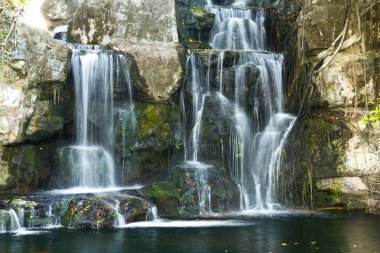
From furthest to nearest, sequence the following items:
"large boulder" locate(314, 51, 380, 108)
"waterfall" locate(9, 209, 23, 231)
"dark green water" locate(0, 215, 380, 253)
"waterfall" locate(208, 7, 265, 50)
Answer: "waterfall" locate(208, 7, 265, 50) → "large boulder" locate(314, 51, 380, 108) → "waterfall" locate(9, 209, 23, 231) → "dark green water" locate(0, 215, 380, 253)

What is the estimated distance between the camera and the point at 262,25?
58.6 ft

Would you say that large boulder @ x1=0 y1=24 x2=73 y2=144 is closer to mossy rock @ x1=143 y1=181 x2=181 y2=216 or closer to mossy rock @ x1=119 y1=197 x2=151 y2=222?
mossy rock @ x1=143 y1=181 x2=181 y2=216

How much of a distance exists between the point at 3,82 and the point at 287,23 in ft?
31.0

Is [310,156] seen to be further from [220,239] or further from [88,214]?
[88,214]

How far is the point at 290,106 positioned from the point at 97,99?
5.51 meters

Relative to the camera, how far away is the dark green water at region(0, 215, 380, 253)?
8.78 metres

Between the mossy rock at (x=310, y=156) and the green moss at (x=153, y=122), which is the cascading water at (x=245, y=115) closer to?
the mossy rock at (x=310, y=156)

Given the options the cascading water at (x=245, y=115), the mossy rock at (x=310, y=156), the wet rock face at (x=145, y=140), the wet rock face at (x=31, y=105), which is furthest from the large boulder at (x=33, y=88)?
the mossy rock at (x=310, y=156)

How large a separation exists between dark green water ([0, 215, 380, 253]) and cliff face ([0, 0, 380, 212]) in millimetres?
2517

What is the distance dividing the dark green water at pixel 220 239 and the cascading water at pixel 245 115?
305 centimetres

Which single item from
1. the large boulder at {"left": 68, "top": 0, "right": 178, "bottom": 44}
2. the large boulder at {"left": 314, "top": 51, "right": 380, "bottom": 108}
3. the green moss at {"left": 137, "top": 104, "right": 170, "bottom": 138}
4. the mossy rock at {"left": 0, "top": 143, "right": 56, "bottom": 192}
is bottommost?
the mossy rock at {"left": 0, "top": 143, "right": 56, "bottom": 192}

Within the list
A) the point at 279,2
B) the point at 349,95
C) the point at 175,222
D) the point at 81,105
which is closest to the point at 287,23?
the point at 279,2

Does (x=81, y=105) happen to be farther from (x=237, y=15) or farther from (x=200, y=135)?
(x=237, y=15)

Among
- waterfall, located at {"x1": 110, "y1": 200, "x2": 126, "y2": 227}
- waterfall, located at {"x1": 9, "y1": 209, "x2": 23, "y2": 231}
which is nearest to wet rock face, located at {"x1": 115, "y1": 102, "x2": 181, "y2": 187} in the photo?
waterfall, located at {"x1": 110, "y1": 200, "x2": 126, "y2": 227}
